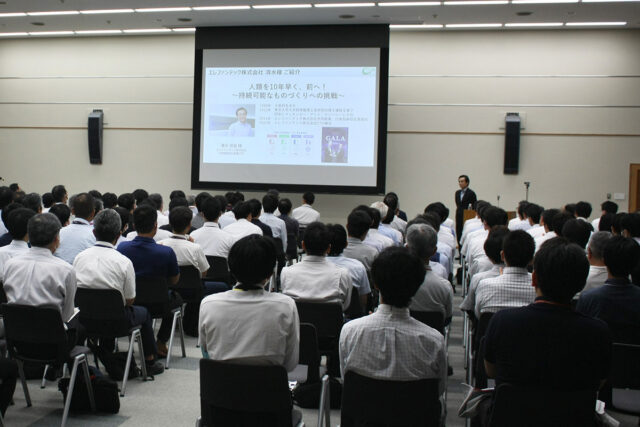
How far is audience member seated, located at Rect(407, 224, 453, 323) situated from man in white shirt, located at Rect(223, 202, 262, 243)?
8.07 feet

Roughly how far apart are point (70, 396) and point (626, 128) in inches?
417

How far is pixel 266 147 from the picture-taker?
11.3 metres

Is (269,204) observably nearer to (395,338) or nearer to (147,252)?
(147,252)

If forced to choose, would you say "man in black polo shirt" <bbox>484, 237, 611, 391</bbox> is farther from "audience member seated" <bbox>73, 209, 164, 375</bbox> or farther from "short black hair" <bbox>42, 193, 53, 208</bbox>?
"short black hair" <bbox>42, 193, 53, 208</bbox>

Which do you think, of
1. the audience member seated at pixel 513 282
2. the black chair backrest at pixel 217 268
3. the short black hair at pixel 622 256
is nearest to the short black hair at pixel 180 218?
the black chair backrest at pixel 217 268

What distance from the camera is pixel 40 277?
335 cm

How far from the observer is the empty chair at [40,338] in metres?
3.21

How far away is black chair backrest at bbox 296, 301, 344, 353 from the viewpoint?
3.50 metres

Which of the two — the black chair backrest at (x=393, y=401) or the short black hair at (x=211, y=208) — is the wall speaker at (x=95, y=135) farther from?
the black chair backrest at (x=393, y=401)

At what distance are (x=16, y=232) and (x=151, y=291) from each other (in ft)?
3.20

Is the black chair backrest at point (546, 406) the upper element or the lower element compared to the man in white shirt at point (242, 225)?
lower

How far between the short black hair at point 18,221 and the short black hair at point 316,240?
178 centimetres

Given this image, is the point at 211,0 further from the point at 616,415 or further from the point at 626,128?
the point at 616,415

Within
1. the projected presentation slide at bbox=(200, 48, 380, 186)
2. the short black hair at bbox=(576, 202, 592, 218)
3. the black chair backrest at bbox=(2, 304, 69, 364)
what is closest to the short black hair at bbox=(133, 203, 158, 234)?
the black chair backrest at bbox=(2, 304, 69, 364)
